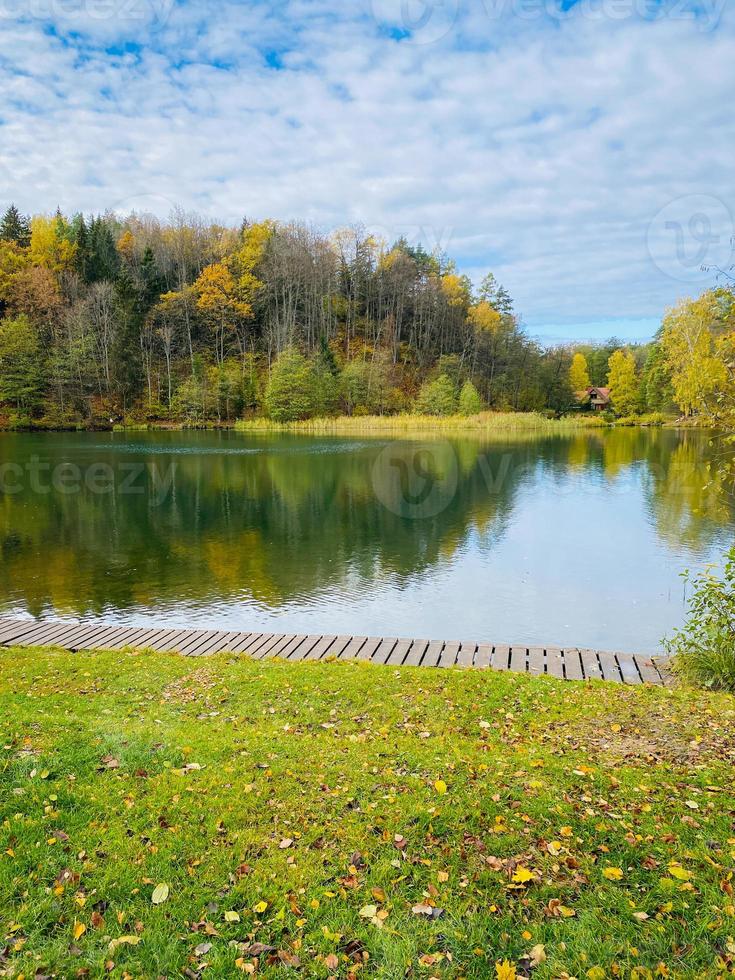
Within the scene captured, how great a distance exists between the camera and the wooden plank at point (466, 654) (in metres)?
7.31

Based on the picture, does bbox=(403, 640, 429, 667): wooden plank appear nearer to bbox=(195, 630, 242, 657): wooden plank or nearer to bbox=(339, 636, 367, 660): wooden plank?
bbox=(339, 636, 367, 660): wooden plank

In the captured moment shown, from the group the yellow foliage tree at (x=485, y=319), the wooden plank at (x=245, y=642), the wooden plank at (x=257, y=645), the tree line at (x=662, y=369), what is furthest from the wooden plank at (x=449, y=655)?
the yellow foliage tree at (x=485, y=319)

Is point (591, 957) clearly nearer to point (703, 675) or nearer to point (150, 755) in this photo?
point (150, 755)

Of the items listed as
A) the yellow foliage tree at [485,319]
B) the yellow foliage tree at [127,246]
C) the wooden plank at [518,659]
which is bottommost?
the wooden plank at [518,659]

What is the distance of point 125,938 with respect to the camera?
3033mm

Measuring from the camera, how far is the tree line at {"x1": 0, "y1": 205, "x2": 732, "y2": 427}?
5781 centimetres

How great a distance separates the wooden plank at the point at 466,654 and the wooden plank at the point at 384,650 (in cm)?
84

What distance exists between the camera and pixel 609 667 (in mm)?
7180

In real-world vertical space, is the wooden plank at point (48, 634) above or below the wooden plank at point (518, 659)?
below

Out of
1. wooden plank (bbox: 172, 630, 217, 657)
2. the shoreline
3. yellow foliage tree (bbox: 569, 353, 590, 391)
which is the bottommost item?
wooden plank (bbox: 172, 630, 217, 657)

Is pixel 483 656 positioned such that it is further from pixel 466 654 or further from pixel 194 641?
pixel 194 641

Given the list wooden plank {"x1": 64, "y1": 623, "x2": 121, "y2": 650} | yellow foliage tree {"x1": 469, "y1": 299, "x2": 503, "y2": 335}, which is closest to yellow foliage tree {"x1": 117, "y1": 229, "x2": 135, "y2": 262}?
yellow foliage tree {"x1": 469, "y1": 299, "x2": 503, "y2": 335}

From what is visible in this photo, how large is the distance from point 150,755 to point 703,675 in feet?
18.2

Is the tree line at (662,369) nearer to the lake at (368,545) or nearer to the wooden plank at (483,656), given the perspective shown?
the lake at (368,545)
